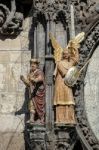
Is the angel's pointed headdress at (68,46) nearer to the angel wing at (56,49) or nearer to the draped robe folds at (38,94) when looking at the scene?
the angel wing at (56,49)

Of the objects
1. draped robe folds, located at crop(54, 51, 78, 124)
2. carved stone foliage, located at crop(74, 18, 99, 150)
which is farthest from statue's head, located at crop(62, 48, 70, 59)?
carved stone foliage, located at crop(74, 18, 99, 150)

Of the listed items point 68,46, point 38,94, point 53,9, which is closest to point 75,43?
point 68,46

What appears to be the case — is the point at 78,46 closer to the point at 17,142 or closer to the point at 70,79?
the point at 70,79

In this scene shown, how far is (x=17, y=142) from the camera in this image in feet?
29.7

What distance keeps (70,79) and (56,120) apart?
70 centimetres

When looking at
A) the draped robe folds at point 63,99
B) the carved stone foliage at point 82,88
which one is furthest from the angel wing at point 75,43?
the draped robe folds at point 63,99

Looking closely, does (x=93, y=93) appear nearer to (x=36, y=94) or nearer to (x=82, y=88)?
(x=82, y=88)

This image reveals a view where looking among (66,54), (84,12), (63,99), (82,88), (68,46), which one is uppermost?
(84,12)

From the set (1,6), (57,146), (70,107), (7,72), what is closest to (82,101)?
(70,107)

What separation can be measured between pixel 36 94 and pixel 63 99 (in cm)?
44

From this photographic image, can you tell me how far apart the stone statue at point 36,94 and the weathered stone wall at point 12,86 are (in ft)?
1.61

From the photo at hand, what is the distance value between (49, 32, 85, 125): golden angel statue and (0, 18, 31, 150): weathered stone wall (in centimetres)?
76

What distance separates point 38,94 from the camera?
8.77 meters

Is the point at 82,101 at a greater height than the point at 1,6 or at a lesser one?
lesser
